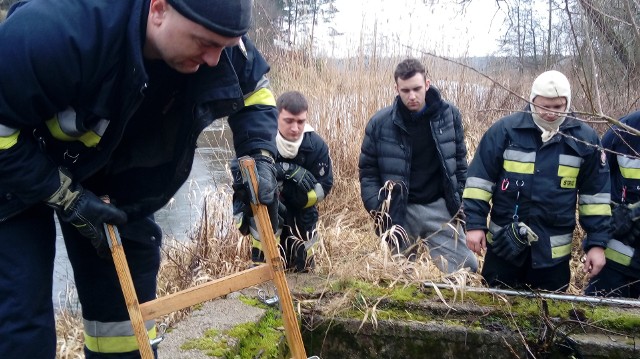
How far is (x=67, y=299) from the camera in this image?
15.5ft

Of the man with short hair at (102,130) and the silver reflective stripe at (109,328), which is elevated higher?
the man with short hair at (102,130)

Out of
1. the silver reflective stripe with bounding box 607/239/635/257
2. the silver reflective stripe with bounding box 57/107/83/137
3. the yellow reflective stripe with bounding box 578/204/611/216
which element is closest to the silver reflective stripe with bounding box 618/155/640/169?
the yellow reflective stripe with bounding box 578/204/611/216

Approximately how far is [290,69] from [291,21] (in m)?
0.77

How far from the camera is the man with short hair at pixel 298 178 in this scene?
4055mm

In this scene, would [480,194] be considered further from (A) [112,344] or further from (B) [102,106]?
(B) [102,106]

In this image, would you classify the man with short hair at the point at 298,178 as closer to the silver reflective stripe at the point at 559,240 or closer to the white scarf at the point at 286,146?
the white scarf at the point at 286,146

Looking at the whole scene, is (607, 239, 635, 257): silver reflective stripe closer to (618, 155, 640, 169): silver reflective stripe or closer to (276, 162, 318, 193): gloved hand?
(618, 155, 640, 169): silver reflective stripe

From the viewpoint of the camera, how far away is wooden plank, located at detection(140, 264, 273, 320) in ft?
6.35

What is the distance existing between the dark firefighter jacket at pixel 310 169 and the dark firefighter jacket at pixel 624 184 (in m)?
1.85

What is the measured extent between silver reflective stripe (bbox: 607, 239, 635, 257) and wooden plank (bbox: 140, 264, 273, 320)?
8.20ft

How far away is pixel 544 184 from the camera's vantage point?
11.2 feet

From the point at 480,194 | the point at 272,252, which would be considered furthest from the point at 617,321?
the point at 272,252

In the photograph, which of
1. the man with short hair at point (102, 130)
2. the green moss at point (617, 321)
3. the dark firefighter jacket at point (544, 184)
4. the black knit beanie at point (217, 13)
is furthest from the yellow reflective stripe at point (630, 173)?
the black knit beanie at point (217, 13)

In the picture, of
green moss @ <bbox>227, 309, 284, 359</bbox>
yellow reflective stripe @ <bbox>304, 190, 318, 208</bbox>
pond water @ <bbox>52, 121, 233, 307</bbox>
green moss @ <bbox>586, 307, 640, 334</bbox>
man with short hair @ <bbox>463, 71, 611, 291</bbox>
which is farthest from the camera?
pond water @ <bbox>52, 121, 233, 307</bbox>
